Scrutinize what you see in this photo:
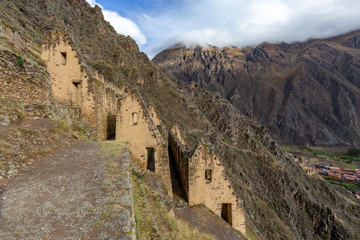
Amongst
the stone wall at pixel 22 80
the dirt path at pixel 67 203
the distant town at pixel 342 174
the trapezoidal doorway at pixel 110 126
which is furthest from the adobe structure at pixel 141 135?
the distant town at pixel 342 174

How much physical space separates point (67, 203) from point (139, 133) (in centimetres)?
716

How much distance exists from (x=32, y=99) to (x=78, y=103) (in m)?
3.07

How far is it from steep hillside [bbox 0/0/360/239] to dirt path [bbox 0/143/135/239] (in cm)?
1675

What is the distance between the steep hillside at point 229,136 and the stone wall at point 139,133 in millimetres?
12596

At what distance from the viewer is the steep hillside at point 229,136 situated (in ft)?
92.0

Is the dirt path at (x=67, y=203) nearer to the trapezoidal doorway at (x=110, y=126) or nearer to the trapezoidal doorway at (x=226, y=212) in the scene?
the trapezoidal doorway at (x=226, y=212)

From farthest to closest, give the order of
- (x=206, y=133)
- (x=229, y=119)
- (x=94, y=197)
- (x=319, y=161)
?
(x=319, y=161)
(x=229, y=119)
(x=206, y=133)
(x=94, y=197)

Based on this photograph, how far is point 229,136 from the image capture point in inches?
2185

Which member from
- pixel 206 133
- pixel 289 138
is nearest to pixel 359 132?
pixel 289 138

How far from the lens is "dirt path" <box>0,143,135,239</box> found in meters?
2.47

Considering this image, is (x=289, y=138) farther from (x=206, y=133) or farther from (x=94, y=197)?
(x=94, y=197)

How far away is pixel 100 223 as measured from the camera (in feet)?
8.75

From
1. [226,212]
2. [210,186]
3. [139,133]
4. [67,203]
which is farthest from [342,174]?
[67,203]

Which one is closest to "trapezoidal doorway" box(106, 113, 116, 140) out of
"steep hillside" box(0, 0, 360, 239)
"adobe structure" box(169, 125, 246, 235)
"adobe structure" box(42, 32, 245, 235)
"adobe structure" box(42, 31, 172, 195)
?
"adobe structure" box(42, 31, 172, 195)
